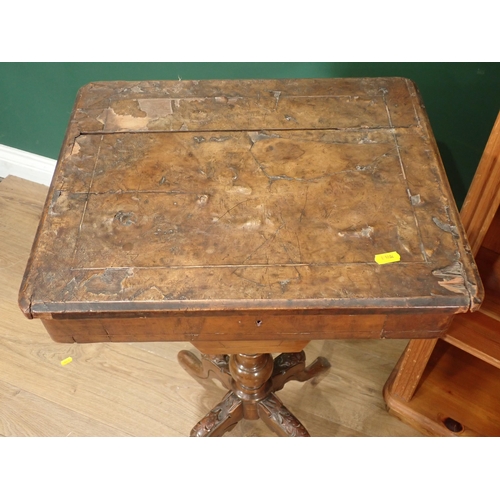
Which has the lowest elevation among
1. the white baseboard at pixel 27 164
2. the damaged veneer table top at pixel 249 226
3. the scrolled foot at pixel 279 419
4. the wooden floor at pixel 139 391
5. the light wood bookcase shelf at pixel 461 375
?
the wooden floor at pixel 139 391

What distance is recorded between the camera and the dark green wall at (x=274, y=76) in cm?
151

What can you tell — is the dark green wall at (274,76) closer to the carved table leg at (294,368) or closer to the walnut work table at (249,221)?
the walnut work table at (249,221)

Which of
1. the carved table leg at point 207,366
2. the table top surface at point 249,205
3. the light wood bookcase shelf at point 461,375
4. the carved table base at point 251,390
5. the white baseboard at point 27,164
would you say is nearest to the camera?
the table top surface at point 249,205

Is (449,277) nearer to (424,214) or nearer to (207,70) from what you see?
(424,214)

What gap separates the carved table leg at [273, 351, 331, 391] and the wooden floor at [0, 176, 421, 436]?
0.09 m

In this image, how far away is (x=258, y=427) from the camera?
170 centimetres

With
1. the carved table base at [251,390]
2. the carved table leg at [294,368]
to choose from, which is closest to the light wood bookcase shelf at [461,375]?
the carved table leg at [294,368]

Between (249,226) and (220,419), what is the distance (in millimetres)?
680

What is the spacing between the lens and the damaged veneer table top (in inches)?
39.9

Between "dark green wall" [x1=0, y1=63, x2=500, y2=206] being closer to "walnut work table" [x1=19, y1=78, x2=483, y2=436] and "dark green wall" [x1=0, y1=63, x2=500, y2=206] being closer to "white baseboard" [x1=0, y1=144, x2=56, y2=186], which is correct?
"white baseboard" [x1=0, y1=144, x2=56, y2=186]

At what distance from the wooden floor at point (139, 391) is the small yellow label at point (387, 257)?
0.81 metres

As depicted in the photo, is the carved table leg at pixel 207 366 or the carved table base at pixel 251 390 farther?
the carved table leg at pixel 207 366
